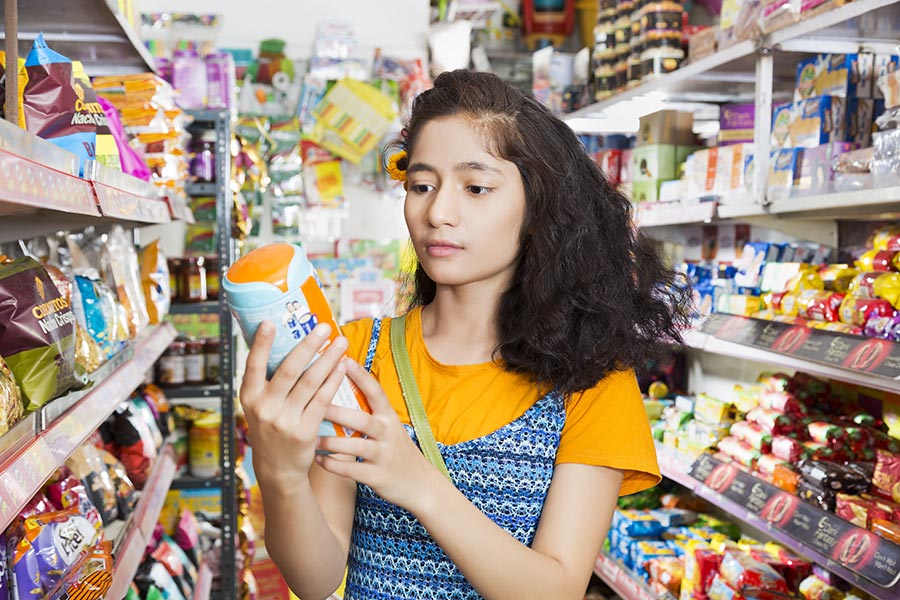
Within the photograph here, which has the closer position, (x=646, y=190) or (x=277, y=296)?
(x=277, y=296)

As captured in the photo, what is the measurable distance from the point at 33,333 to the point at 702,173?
2174 millimetres

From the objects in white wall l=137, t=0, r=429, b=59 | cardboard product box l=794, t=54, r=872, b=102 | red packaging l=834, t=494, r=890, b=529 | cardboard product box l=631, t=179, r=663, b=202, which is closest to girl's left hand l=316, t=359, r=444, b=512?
red packaging l=834, t=494, r=890, b=529

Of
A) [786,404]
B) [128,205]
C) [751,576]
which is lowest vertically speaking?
[751,576]

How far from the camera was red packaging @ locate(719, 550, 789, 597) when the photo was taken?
249 centimetres

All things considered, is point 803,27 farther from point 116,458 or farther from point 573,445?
point 116,458

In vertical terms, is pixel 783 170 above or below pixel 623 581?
above

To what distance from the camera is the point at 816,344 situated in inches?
84.2

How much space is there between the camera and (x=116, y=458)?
250 centimetres

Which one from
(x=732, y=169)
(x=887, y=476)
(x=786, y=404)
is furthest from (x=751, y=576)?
(x=732, y=169)

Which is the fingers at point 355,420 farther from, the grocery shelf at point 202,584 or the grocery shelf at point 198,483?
the grocery shelf at point 198,483

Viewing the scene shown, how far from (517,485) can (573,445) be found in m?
0.11

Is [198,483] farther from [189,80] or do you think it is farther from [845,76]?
[845,76]

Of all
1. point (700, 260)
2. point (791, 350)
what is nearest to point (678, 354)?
point (700, 260)

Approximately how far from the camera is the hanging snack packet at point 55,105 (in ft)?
5.42
